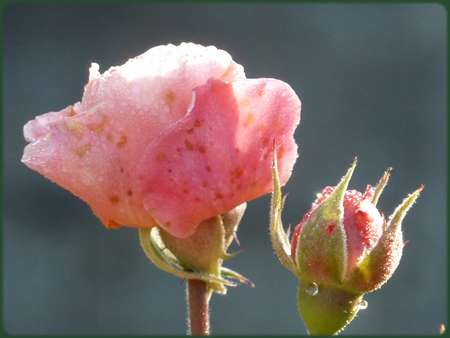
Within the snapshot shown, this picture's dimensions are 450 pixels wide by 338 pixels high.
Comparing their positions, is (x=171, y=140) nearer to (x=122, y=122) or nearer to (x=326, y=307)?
(x=122, y=122)

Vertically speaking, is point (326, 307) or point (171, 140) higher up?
point (171, 140)

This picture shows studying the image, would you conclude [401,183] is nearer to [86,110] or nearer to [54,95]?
[54,95]

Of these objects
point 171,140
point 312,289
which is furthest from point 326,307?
point 171,140

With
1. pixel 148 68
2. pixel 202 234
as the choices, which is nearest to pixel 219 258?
pixel 202 234

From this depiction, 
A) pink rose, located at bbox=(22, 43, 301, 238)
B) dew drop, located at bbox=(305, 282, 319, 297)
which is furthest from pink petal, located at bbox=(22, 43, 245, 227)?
dew drop, located at bbox=(305, 282, 319, 297)

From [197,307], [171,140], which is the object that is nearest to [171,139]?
[171,140]

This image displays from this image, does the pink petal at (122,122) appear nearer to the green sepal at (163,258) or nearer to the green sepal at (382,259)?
the green sepal at (163,258)

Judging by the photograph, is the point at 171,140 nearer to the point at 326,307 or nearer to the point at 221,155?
the point at 221,155
